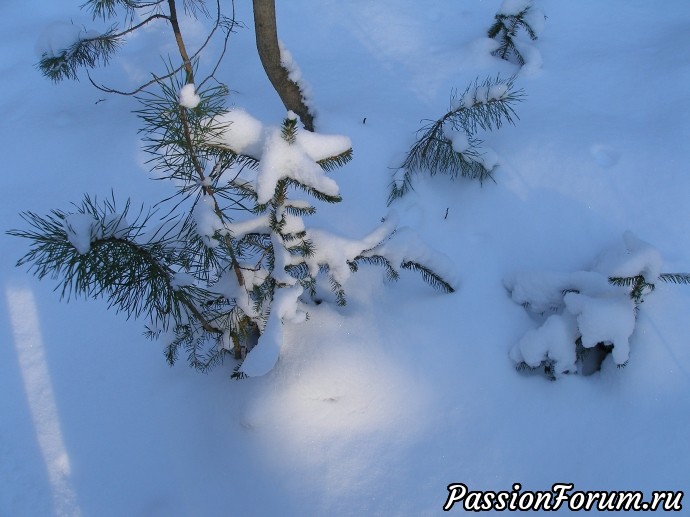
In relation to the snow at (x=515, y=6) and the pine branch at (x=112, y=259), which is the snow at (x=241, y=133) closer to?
the pine branch at (x=112, y=259)

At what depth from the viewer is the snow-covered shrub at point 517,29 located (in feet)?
12.1

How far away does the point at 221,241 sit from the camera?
1595mm

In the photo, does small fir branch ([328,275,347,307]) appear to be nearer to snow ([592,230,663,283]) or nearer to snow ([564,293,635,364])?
snow ([564,293,635,364])

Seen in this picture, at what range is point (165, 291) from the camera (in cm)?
171

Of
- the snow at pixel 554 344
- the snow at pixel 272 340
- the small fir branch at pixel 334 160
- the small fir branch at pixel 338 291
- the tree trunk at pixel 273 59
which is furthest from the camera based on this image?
the tree trunk at pixel 273 59

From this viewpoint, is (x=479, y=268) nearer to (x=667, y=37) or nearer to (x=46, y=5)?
(x=667, y=37)

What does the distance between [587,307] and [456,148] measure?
118 centimetres

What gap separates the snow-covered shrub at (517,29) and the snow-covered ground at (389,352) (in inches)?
7.5

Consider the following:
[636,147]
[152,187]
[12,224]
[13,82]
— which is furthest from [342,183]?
[13,82]

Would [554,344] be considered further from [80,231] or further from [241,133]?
[80,231]

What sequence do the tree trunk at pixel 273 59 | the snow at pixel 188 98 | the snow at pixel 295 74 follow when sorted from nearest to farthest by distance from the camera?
1. the snow at pixel 188 98
2. the tree trunk at pixel 273 59
3. the snow at pixel 295 74

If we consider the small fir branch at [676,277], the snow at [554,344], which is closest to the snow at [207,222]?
the snow at [554,344]

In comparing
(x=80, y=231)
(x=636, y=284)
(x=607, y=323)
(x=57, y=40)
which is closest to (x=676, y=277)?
(x=636, y=284)

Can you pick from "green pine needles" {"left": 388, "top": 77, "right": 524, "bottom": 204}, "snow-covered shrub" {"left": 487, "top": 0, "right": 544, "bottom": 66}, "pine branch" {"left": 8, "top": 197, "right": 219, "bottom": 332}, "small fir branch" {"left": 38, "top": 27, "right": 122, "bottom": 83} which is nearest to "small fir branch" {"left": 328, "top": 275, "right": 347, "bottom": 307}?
"pine branch" {"left": 8, "top": 197, "right": 219, "bottom": 332}
